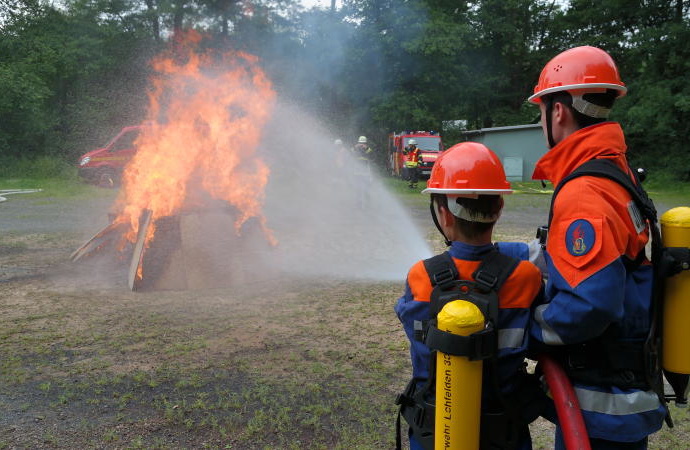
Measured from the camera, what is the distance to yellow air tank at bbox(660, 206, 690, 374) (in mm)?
1759

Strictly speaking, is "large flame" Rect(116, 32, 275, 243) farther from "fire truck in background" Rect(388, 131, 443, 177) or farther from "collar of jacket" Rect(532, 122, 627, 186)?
"fire truck in background" Rect(388, 131, 443, 177)

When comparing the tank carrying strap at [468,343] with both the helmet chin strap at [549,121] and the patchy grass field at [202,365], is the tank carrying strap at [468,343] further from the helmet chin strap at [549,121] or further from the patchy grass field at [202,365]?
the patchy grass field at [202,365]

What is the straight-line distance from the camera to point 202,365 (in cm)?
416

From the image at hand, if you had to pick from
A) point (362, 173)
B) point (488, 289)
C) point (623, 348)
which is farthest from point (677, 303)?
point (362, 173)

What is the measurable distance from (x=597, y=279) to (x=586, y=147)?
47 centimetres

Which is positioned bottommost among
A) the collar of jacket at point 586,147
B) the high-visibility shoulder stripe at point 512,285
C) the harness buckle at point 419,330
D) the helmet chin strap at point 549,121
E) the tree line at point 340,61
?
the harness buckle at point 419,330

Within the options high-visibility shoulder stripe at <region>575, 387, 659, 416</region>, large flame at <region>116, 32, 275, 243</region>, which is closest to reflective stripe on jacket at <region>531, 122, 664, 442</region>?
high-visibility shoulder stripe at <region>575, 387, 659, 416</region>

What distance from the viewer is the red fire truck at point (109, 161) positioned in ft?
59.0

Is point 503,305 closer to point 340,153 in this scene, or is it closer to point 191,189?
point 191,189

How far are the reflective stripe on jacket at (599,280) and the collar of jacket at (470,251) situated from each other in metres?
0.20

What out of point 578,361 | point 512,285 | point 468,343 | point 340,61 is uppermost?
point 340,61

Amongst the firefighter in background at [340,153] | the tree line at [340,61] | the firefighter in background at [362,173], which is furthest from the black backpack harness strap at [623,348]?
the tree line at [340,61]

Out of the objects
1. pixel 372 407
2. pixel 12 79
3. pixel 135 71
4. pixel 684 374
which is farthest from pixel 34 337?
pixel 135 71

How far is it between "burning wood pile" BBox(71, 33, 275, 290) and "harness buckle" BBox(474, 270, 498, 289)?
17.3ft
